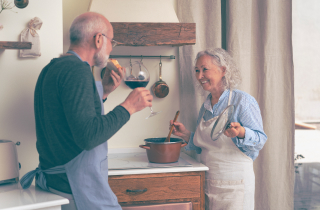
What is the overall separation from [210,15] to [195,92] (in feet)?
1.94

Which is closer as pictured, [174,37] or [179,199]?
[179,199]

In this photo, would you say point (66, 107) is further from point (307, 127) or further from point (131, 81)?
point (307, 127)

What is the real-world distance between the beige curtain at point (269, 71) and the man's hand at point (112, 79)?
0.77 meters

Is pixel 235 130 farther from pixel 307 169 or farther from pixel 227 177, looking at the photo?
pixel 307 169

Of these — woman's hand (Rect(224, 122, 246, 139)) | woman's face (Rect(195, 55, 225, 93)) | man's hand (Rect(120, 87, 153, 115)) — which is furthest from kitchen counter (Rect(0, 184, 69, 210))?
woman's face (Rect(195, 55, 225, 93))

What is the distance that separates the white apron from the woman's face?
0.12 m

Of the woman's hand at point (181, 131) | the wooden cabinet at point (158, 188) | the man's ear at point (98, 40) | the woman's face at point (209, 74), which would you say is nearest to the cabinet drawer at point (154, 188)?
the wooden cabinet at point (158, 188)

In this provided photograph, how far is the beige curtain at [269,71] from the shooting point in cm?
222

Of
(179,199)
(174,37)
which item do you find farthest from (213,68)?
(179,199)

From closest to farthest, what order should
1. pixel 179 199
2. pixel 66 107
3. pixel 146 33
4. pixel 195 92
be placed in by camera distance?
pixel 66 107, pixel 179 199, pixel 146 33, pixel 195 92

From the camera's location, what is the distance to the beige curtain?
222cm

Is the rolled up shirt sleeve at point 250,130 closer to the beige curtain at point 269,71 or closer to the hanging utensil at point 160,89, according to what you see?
the beige curtain at point 269,71

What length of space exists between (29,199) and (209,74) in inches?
48.2

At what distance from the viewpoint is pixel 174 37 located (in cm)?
202
